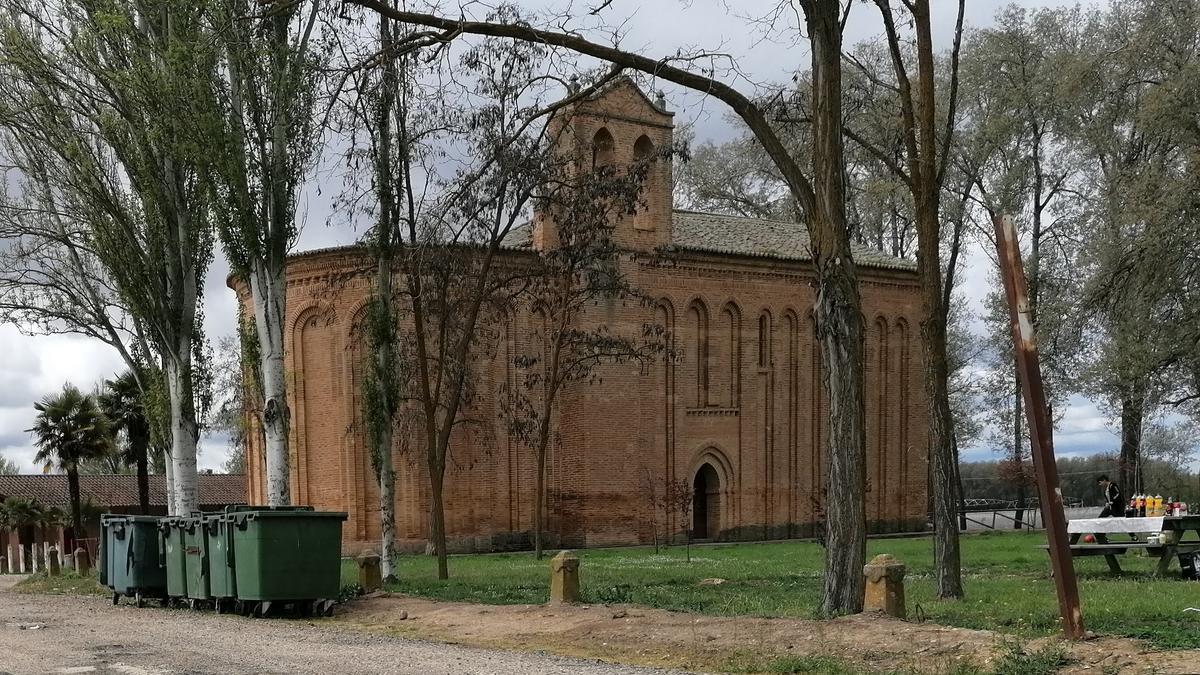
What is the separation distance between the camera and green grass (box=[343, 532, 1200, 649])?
11094 mm

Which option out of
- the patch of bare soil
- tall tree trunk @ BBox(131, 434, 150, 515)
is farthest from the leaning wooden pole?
tall tree trunk @ BBox(131, 434, 150, 515)

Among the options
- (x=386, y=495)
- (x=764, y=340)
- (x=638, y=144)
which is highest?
(x=638, y=144)

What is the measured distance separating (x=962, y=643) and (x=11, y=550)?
36.7 metres

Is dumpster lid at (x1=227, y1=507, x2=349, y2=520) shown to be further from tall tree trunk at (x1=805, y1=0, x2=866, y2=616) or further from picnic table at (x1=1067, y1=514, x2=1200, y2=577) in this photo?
picnic table at (x1=1067, y1=514, x2=1200, y2=577)

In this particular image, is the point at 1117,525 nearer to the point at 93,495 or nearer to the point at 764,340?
the point at 764,340

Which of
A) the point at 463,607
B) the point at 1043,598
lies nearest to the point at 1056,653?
the point at 1043,598

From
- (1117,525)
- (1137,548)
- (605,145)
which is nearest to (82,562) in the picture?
(605,145)

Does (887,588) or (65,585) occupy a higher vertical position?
(887,588)

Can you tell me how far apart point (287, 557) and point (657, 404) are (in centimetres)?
2373

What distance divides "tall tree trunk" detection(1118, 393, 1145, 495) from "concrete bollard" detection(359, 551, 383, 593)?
2477cm

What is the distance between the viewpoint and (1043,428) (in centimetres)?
897

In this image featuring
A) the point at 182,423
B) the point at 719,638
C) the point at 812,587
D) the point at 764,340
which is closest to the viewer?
the point at 719,638

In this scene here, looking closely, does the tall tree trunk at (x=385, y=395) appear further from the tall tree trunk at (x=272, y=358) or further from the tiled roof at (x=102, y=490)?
the tiled roof at (x=102, y=490)

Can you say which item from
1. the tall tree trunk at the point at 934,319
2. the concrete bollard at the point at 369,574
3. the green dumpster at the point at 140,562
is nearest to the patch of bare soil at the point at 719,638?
the concrete bollard at the point at 369,574
